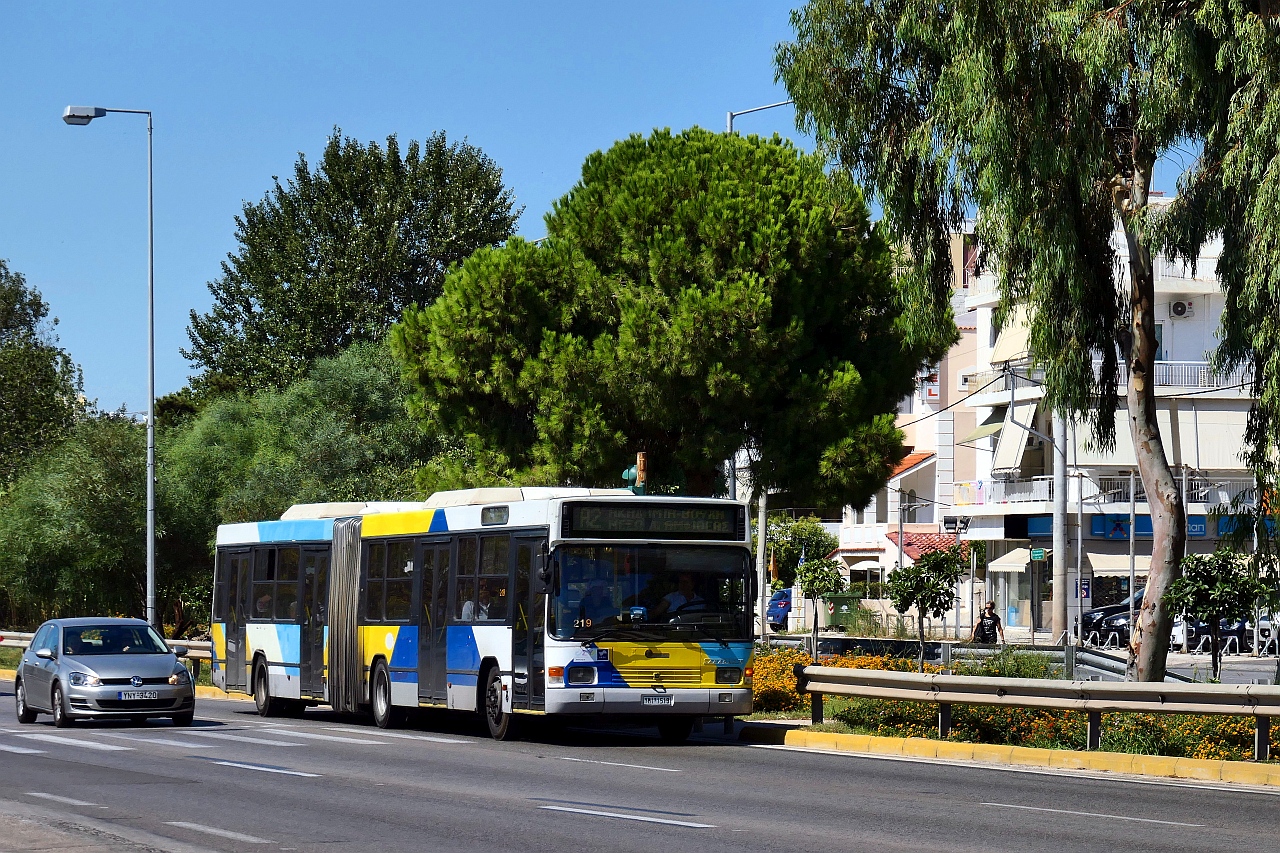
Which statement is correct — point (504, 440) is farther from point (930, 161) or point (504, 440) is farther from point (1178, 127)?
point (1178, 127)

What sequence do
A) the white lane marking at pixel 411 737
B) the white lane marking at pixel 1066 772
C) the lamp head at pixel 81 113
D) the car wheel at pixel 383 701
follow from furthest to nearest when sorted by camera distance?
1. the lamp head at pixel 81 113
2. the car wheel at pixel 383 701
3. the white lane marking at pixel 411 737
4. the white lane marking at pixel 1066 772

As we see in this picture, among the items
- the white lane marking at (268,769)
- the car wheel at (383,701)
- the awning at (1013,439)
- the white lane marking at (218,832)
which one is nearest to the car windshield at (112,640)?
the car wheel at (383,701)

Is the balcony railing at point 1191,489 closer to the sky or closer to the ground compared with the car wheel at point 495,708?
closer to the sky

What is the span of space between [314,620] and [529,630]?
684cm

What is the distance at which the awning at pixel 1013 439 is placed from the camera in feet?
197

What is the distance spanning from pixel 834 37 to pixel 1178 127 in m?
4.93

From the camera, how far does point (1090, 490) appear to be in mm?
61281

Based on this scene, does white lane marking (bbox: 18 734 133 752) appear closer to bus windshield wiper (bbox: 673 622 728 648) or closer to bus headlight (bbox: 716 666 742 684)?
bus windshield wiper (bbox: 673 622 728 648)

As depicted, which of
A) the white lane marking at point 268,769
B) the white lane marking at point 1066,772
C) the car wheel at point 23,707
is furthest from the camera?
the car wheel at point 23,707

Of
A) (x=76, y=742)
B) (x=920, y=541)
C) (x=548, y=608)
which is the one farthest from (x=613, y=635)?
(x=920, y=541)

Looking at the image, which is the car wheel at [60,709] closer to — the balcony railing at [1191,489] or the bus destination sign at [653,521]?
the bus destination sign at [653,521]

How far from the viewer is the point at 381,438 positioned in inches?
1982

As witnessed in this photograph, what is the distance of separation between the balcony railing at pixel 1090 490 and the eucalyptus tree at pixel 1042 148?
1384 inches

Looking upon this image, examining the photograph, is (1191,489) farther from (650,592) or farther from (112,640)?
(112,640)
